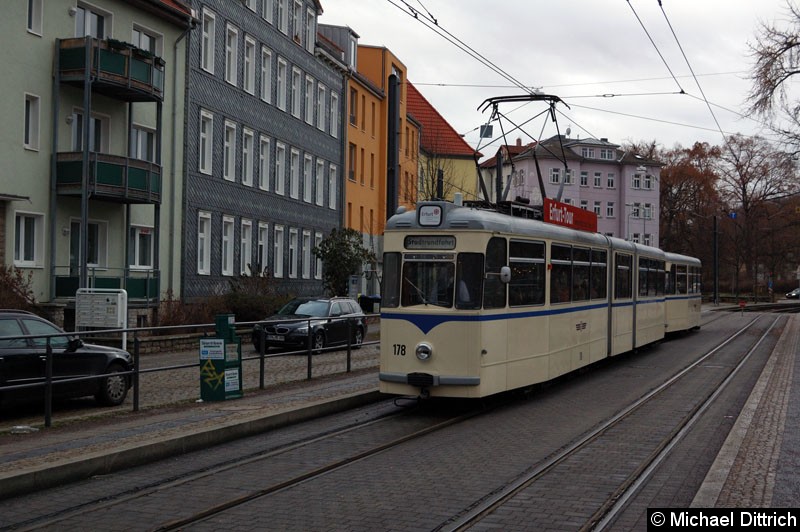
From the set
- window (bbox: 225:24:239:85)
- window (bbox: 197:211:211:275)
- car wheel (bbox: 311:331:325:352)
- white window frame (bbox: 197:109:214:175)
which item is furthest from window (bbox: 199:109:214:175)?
car wheel (bbox: 311:331:325:352)

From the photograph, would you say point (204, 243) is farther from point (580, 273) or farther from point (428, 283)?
point (428, 283)

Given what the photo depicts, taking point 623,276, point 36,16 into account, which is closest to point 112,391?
point 623,276

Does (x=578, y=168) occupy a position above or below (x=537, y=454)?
above

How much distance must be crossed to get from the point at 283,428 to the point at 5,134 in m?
16.0


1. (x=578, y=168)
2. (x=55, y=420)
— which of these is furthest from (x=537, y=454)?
(x=578, y=168)

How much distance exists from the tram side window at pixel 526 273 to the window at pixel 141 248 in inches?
728

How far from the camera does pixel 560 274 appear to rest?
16.5 meters

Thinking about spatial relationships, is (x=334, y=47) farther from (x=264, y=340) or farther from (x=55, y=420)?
(x=55, y=420)

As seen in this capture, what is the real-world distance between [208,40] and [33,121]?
10.3m

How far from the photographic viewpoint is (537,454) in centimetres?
1057

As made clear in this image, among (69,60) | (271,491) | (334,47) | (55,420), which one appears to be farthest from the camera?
(334,47)

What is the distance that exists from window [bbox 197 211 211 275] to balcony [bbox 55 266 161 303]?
3581 mm

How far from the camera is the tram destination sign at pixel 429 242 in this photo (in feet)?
44.5

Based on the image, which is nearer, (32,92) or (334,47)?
(32,92)
